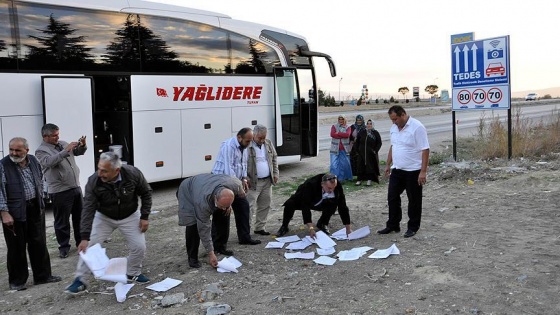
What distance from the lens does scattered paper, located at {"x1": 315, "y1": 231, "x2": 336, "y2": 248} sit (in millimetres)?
6532

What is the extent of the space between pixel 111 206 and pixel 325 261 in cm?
243

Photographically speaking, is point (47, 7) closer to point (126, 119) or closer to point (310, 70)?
point (126, 119)

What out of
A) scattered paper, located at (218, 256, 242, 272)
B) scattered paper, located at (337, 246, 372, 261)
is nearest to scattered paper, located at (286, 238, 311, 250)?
scattered paper, located at (337, 246, 372, 261)

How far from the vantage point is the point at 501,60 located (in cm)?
1243

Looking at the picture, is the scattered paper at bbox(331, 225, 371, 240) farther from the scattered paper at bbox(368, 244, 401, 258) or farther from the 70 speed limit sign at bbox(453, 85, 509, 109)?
the 70 speed limit sign at bbox(453, 85, 509, 109)

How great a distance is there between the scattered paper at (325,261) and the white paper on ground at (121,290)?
81.0 inches

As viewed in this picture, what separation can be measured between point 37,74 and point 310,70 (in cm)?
702

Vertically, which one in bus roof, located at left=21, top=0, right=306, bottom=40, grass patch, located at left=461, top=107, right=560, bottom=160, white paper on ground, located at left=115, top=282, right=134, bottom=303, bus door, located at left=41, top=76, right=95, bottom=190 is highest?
bus roof, located at left=21, top=0, right=306, bottom=40

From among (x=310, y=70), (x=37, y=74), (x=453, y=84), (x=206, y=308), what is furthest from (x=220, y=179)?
(x=453, y=84)

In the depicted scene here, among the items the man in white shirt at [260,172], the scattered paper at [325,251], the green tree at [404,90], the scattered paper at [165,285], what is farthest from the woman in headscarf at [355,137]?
the green tree at [404,90]

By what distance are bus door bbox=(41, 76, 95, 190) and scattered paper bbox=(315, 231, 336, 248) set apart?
5.08 meters

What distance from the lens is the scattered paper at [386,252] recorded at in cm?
594

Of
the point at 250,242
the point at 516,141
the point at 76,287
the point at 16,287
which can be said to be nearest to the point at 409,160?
the point at 250,242

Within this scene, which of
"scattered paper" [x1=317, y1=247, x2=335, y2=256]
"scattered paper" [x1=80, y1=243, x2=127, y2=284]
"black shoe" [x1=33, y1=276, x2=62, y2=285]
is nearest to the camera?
"scattered paper" [x1=80, y1=243, x2=127, y2=284]
